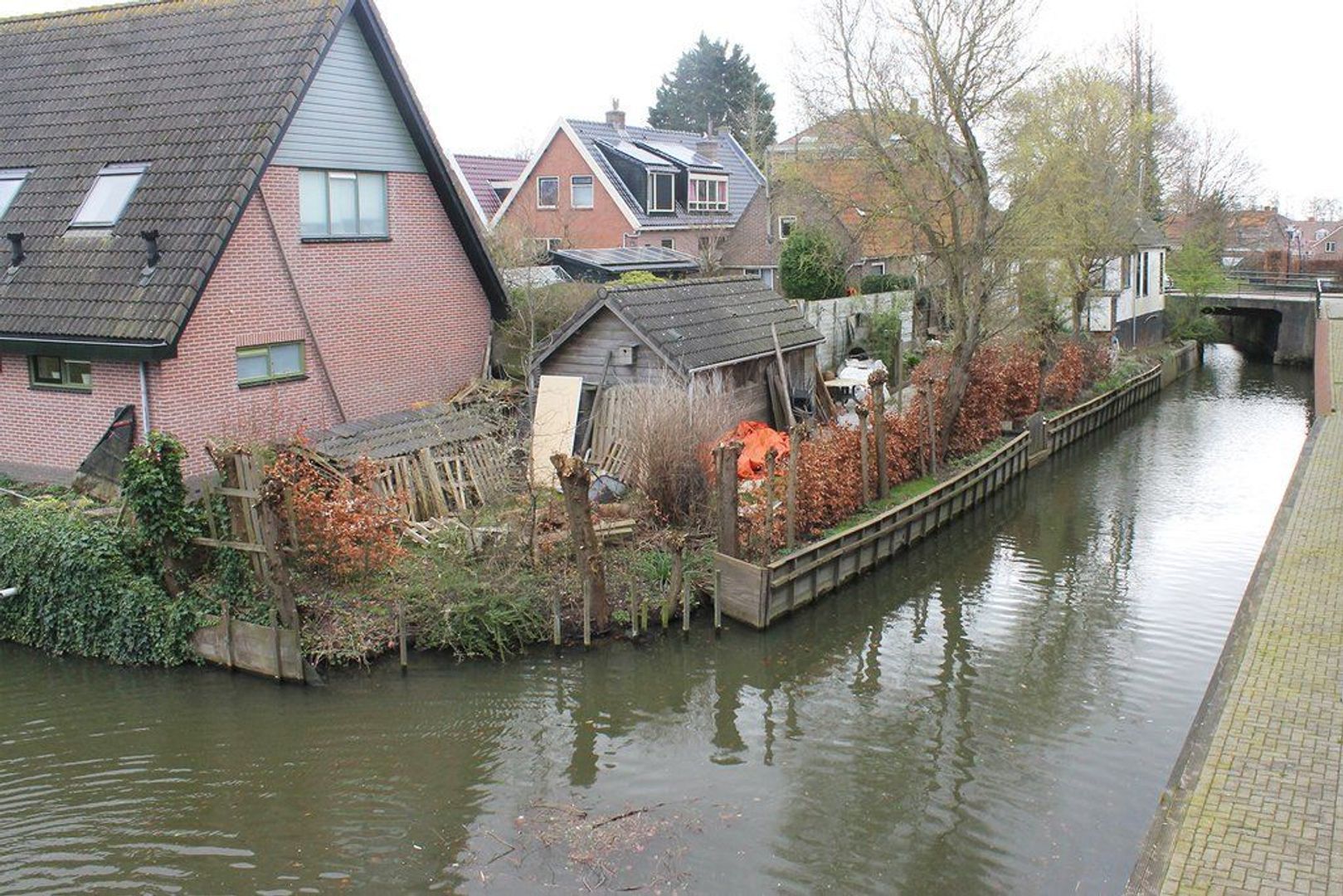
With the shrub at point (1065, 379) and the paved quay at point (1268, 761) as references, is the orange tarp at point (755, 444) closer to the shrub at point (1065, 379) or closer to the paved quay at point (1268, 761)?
the paved quay at point (1268, 761)

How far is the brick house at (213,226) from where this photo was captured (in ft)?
59.4

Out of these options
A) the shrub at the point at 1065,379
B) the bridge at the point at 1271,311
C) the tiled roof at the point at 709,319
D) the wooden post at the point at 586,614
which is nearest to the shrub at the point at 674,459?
the tiled roof at the point at 709,319

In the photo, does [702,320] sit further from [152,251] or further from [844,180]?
[152,251]

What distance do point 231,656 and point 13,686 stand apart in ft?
8.78

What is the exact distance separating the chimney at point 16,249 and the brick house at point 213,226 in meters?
0.03

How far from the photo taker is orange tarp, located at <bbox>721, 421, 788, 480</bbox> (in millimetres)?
21000

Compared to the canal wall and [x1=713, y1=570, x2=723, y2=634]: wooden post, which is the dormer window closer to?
the canal wall

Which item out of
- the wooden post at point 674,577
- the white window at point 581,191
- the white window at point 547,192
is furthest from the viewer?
the white window at point 547,192

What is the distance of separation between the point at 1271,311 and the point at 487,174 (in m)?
36.2

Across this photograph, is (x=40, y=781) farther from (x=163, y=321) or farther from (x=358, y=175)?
(x=358, y=175)

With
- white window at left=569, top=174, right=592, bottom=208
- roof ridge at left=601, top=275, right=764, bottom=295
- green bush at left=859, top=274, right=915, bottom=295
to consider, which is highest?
white window at left=569, top=174, right=592, bottom=208

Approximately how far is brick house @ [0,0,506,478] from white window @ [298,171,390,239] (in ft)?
0.11

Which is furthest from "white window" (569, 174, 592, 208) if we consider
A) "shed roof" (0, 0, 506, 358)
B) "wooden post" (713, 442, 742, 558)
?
"wooden post" (713, 442, 742, 558)

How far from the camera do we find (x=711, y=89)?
7719 cm
